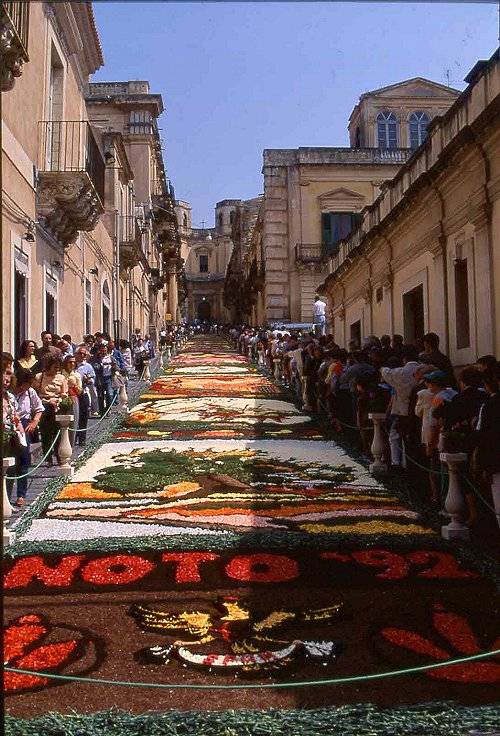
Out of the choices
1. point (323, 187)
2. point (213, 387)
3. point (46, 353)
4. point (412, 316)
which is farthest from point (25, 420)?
point (323, 187)

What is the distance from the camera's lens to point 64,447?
10.4m

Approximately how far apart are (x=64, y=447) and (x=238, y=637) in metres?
6.17

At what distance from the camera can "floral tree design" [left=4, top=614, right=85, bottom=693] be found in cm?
411

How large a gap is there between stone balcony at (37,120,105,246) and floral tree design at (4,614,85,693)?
12370 mm

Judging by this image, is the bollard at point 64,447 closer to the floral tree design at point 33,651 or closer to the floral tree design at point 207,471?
the floral tree design at point 207,471

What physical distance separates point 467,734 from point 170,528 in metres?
4.28

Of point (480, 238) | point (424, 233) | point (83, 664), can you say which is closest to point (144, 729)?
point (83, 664)

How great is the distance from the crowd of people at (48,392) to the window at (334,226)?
2702cm

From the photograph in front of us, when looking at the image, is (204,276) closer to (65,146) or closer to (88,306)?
(88,306)

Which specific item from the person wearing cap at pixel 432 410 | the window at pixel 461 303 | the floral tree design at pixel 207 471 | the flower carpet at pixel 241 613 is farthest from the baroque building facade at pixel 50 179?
the window at pixel 461 303

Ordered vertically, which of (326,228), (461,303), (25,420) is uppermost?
(326,228)

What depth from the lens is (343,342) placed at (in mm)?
27281

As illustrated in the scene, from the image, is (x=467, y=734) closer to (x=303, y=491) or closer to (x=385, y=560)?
(x=385, y=560)

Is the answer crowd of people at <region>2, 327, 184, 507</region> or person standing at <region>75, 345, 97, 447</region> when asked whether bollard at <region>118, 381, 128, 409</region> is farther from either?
person standing at <region>75, 345, 97, 447</region>
